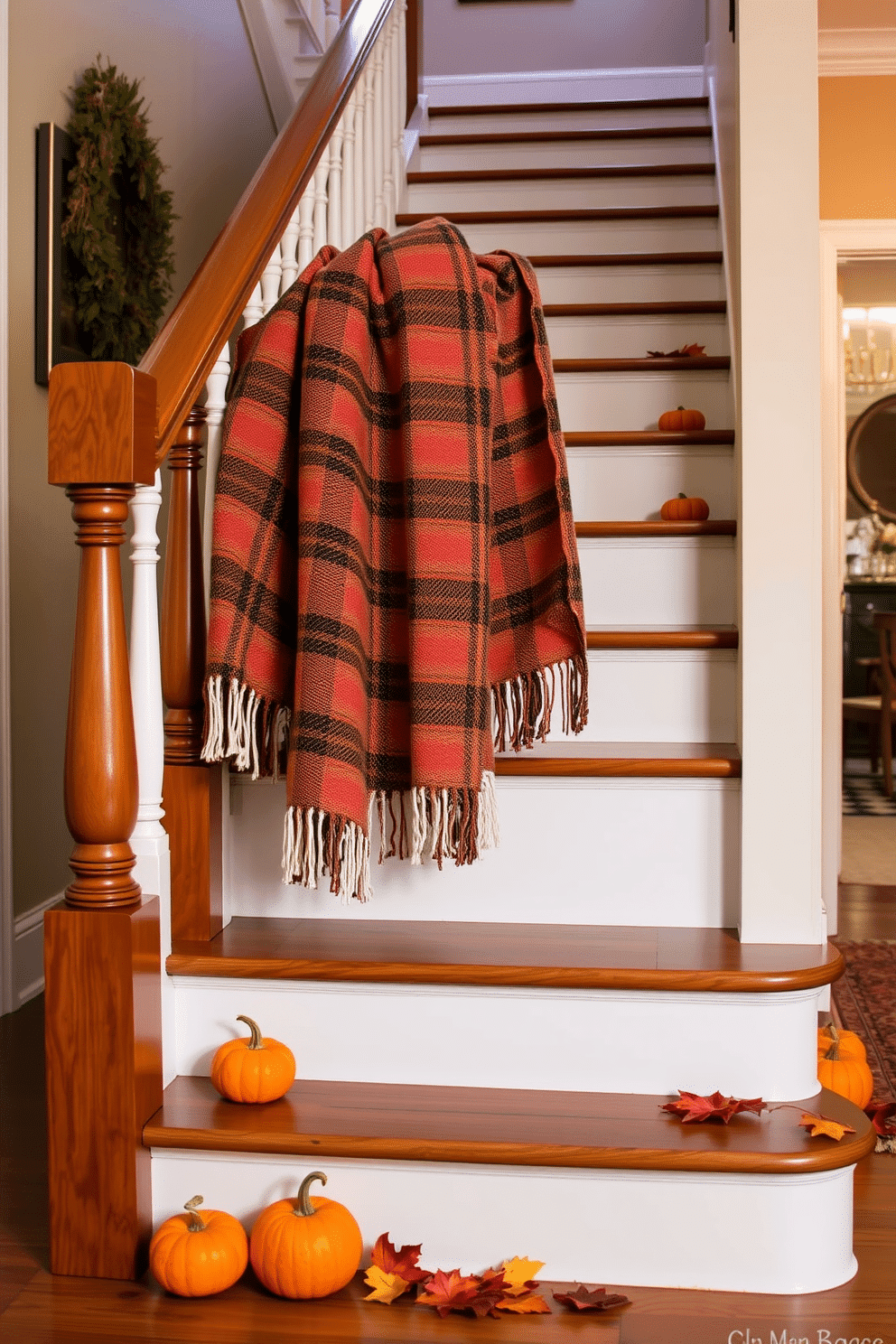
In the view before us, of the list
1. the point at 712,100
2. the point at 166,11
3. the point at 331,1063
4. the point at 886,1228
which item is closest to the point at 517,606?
the point at 331,1063

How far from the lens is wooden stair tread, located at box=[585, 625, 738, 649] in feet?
6.47

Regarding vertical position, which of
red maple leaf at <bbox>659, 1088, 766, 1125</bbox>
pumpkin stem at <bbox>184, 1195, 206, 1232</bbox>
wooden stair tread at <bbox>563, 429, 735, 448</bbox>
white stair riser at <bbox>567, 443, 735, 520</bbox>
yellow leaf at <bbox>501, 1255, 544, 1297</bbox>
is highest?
wooden stair tread at <bbox>563, 429, 735, 448</bbox>

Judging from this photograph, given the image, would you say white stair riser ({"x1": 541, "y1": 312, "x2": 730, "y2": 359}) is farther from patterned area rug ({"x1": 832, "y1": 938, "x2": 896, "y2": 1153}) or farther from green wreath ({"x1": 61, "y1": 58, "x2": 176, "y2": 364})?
patterned area rug ({"x1": 832, "y1": 938, "x2": 896, "y2": 1153})

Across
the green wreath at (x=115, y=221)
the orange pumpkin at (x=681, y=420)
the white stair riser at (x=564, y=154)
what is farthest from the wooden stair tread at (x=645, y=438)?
the white stair riser at (x=564, y=154)

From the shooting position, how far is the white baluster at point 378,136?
2852 millimetres

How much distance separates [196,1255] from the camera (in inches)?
52.1

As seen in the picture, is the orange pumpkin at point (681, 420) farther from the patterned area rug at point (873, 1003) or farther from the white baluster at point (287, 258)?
the patterned area rug at point (873, 1003)

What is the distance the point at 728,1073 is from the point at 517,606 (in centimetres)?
66

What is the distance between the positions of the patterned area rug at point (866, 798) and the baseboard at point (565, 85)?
309cm

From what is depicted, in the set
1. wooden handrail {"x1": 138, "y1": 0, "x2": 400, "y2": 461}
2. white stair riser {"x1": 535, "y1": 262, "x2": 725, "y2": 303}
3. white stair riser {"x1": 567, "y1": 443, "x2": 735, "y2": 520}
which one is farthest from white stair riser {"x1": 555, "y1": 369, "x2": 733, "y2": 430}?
wooden handrail {"x1": 138, "y1": 0, "x2": 400, "y2": 461}

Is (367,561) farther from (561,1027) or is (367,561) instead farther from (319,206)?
(319,206)

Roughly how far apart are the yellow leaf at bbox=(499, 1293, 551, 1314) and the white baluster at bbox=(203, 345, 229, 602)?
92 cm

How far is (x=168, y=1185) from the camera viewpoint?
1.44m

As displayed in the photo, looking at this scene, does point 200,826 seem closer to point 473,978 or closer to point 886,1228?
point 473,978
